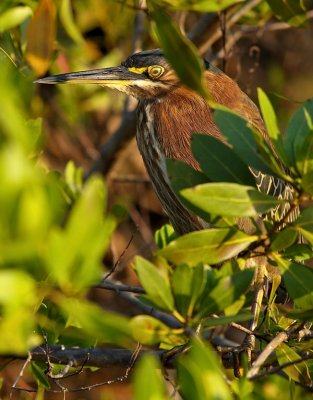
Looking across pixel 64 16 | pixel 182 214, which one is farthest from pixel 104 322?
pixel 64 16

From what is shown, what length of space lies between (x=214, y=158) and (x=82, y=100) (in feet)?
7.55

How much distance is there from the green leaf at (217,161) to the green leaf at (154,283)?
28cm

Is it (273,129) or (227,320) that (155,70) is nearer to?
(273,129)

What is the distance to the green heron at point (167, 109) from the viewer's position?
2564mm

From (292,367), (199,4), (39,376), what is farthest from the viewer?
(199,4)

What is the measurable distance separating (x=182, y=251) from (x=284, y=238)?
193 mm

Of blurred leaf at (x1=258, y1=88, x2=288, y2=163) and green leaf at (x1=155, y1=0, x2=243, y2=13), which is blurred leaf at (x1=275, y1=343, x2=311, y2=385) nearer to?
blurred leaf at (x1=258, y1=88, x2=288, y2=163)

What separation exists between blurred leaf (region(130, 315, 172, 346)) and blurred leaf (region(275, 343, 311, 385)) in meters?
0.40

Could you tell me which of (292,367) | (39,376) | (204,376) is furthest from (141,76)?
(204,376)

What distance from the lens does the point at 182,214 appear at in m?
2.55

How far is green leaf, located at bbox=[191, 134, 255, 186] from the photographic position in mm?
1521

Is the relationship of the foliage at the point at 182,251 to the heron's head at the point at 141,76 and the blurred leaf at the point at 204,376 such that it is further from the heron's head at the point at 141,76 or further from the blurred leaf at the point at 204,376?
the heron's head at the point at 141,76

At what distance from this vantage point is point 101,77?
263cm

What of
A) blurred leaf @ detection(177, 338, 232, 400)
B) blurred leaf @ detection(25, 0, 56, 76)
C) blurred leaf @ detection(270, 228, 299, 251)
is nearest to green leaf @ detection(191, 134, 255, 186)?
blurred leaf @ detection(270, 228, 299, 251)
